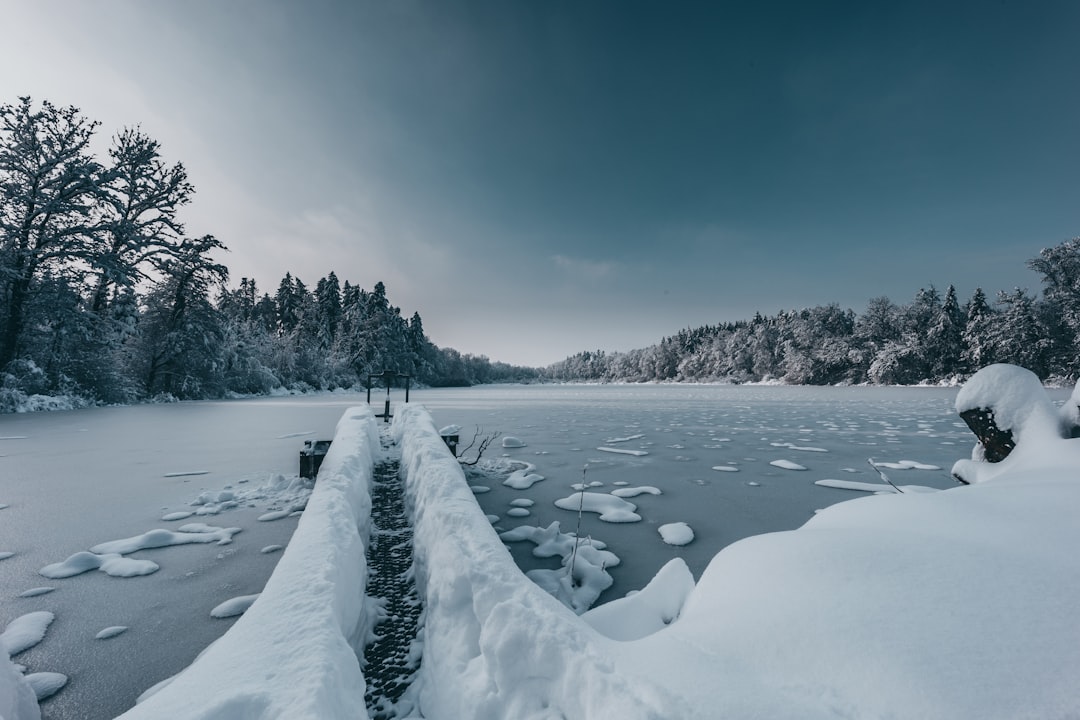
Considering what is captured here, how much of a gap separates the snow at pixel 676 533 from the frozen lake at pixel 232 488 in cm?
9

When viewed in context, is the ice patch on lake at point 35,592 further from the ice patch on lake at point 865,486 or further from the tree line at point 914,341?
the tree line at point 914,341

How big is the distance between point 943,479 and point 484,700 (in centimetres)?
711

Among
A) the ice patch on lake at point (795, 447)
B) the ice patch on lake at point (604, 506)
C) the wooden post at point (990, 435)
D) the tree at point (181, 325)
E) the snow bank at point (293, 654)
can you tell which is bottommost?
the ice patch on lake at point (604, 506)

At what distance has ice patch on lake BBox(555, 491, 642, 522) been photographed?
14.7ft

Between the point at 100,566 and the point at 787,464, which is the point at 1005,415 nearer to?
the point at 787,464

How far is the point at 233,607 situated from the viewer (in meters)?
2.69

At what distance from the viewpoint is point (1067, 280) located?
3453cm

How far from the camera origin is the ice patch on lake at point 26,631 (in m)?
2.23

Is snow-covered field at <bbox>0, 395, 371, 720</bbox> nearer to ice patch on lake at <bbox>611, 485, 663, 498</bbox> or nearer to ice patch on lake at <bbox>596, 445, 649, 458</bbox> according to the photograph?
ice patch on lake at <bbox>611, 485, 663, 498</bbox>

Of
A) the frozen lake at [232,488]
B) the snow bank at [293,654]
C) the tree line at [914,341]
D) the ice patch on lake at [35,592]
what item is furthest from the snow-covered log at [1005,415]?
the tree line at [914,341]

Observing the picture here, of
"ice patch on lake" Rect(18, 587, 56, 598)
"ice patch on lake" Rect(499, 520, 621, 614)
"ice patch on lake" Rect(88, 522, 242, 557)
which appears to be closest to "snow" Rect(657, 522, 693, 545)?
"ice patch on lake" Rect(499, 520, 621, 614)

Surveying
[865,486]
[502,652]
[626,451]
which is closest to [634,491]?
[626,451]

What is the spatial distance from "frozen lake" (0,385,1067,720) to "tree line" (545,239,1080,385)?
40.1 m

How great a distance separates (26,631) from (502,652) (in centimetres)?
296
